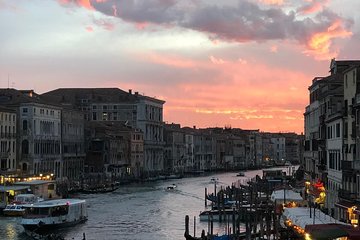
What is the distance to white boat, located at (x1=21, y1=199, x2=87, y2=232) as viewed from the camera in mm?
29844

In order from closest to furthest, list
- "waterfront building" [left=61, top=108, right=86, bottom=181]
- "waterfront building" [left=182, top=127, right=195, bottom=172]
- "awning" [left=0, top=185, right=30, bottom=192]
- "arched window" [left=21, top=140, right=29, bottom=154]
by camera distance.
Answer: "awning" [left=0, top=185, right=30, bottom=192], "arched window" [left=21, top=140, right=29, bottom=154], "waterfront building" [left=61, top=108, right=86, bottom=181], "waterfront building" [left=182, top=127, right=195, bottom=172]

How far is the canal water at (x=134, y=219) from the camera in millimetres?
29648

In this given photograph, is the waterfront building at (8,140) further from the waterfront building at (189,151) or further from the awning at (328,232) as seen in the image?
the waterfront building at (189,151)

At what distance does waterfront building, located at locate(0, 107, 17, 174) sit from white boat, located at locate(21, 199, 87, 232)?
17.0 m

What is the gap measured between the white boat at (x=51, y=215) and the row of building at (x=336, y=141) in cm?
1066

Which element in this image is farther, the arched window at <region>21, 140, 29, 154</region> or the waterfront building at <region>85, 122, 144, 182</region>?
the waterfront building at <region>85, 122, 144, 182</region>

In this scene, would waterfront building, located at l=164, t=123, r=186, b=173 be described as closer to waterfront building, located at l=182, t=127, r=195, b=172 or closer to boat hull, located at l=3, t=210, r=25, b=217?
waterfront building, located at l=182, t=127, r=195, b=172

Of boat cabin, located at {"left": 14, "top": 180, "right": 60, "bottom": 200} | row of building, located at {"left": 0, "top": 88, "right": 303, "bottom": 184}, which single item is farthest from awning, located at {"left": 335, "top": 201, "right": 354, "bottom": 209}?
row of building, located at {"left": 0, "top": 88, "right": 303, "bottom": 184}

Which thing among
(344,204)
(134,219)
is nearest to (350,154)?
(344,204)

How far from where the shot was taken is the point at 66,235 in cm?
2947

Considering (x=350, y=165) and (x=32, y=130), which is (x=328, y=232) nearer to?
(x=350, y=165)

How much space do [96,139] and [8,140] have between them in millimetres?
19926

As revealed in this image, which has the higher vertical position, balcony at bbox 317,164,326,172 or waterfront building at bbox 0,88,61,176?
waterfront building at bbox 0,88,61,176

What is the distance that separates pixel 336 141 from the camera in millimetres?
27719
